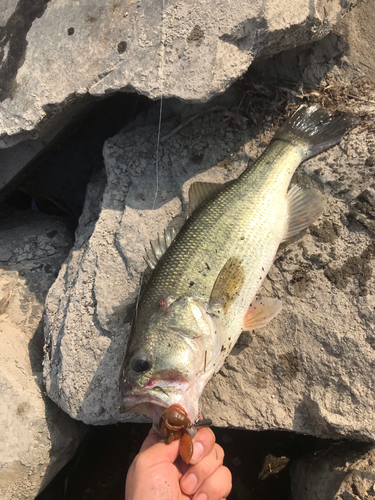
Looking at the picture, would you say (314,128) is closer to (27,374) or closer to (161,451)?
(161,451)

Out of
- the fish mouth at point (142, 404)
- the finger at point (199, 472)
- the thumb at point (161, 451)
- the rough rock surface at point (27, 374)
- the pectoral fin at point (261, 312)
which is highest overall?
the pectoral fin at point (261, 312)

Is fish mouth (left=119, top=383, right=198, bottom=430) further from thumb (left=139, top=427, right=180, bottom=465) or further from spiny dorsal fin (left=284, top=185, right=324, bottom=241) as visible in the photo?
spiny dorsal fin (left=284, top=185, right=324, bottom=241)

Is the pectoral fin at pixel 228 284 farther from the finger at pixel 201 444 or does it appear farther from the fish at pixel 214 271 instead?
the finger at pixel 201 444

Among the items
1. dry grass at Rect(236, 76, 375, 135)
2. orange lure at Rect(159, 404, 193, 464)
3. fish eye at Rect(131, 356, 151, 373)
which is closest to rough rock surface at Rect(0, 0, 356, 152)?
dry grass at Rect(236, 76, 375, 135)

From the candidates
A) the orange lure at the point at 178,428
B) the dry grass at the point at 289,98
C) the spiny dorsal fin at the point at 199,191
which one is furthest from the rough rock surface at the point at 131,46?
the orange lure at the point at 178,428

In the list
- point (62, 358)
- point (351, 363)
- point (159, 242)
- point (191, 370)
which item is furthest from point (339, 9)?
point (62, 358)
